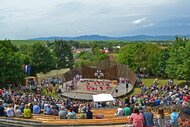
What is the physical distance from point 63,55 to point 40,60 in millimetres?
19858

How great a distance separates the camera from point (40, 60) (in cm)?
6756

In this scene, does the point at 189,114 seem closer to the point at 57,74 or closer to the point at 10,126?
the point at 10,126

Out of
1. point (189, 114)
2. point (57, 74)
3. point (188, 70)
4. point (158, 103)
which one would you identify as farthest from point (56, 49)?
point (189, 114)

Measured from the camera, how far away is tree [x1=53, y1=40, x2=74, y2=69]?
84.3 metres

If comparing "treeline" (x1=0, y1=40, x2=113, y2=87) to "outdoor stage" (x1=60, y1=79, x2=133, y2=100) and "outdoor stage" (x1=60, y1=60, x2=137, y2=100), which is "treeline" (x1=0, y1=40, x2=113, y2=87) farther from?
"outdoor stage" (x1=60, y1=79, x2=133, y2=100)

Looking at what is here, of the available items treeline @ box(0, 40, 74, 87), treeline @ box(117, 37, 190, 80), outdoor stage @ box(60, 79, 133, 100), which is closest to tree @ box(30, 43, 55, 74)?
treeline @ box(0, 40, 74, 87)

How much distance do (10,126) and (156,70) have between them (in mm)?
49020

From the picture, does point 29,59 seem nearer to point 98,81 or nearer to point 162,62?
point 98,81

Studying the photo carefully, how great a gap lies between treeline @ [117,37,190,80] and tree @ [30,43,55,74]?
14.1 meters

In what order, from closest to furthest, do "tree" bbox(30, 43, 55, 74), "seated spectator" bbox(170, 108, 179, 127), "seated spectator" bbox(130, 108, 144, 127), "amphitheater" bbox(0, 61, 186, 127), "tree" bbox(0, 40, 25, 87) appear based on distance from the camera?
"seated spectator" bbox(170, 108, 179, 127)
"seated spectator" bbox(130, 108, 144, 127)
"amphitheater" bbox(0, 61, 186, 127)
"tree" bbox(0, 40, 25, 87)
"tree" bbox(30, 43, 55, 74)

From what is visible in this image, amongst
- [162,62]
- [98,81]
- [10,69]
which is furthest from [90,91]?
[162,62]

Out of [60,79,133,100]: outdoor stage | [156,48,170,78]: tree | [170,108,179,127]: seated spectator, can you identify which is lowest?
[60,79,133,100]: outdoor stage

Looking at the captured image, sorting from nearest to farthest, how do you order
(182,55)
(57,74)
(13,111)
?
(13,111) → (182,55) → (57,74)

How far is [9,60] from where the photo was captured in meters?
47.9
